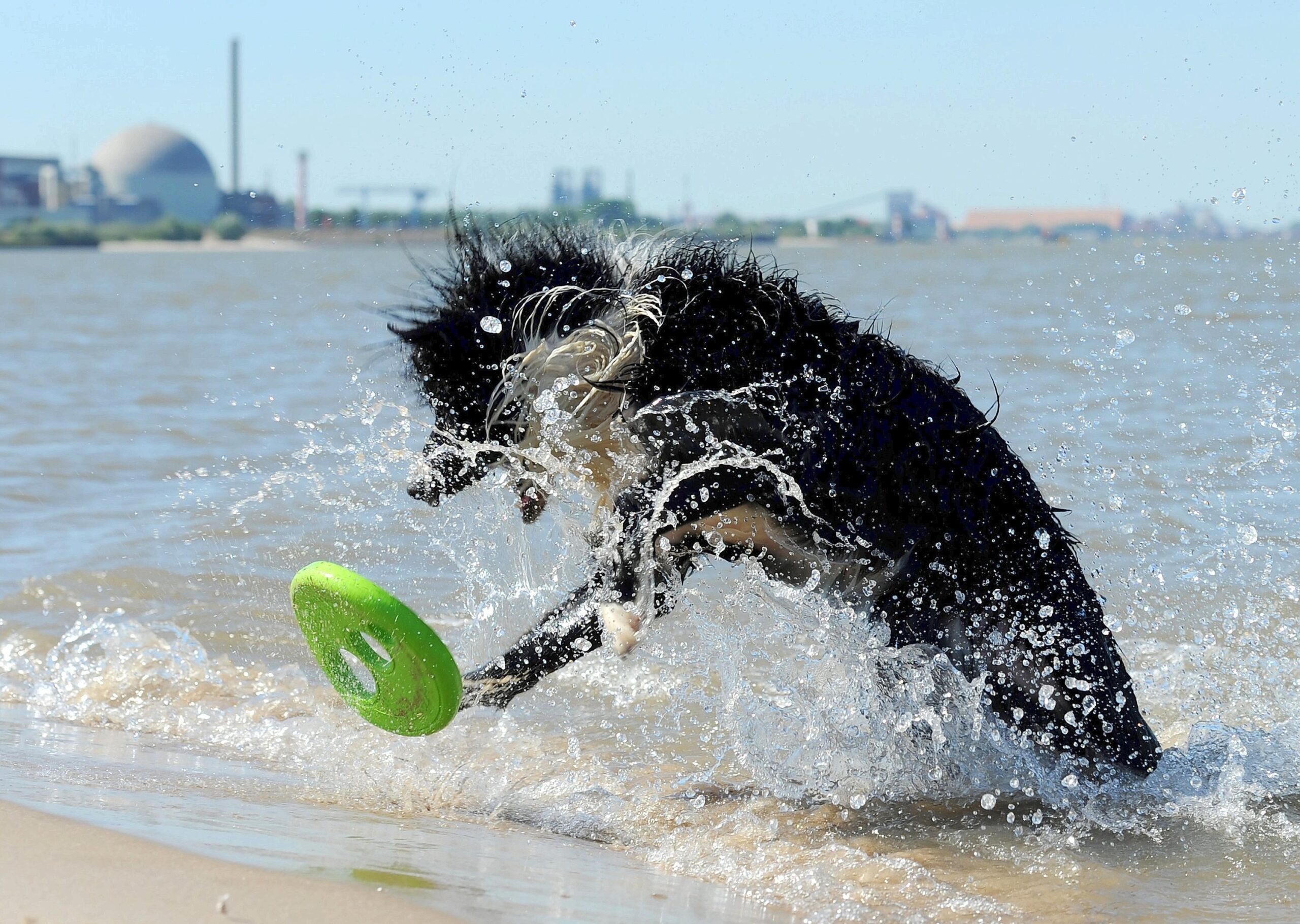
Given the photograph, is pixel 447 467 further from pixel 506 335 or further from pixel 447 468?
pixel 506 335

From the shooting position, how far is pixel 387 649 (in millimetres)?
3172

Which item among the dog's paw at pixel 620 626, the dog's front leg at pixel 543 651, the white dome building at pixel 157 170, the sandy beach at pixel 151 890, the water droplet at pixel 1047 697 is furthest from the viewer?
the white dome building at pixel 157 170

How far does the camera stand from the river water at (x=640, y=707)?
2.99 meters

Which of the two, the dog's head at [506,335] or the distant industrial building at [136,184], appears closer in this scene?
the dog's head at [506,335]

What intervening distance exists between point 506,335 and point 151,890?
4.25 feet

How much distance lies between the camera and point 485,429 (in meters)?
3.04

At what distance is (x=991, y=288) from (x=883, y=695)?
927 inches

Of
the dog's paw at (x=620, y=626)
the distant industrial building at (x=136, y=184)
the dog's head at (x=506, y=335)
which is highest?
the distant industrial building at (x=136, y=184)

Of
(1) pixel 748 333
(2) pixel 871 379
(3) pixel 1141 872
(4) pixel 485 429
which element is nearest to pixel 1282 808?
(3) pixel 1141 872

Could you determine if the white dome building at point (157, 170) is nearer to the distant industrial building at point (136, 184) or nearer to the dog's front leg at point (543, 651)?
→ the distant industrial building at point (136, 184)

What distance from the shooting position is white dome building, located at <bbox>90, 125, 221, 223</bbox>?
321ft

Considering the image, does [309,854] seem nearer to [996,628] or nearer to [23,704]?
[996,628]

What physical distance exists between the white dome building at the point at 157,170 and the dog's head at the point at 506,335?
10015cm

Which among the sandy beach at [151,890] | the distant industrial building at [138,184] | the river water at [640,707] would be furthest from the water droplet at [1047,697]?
the distant industrial building at [138,184]
